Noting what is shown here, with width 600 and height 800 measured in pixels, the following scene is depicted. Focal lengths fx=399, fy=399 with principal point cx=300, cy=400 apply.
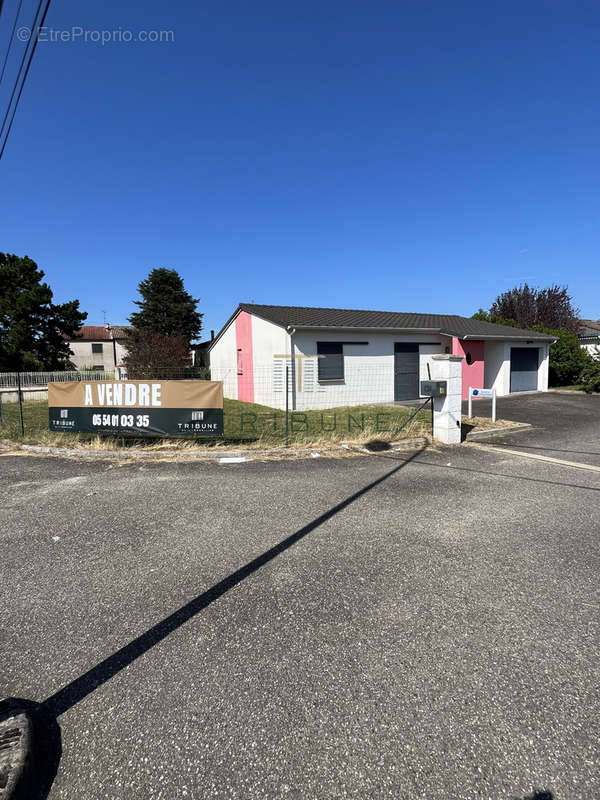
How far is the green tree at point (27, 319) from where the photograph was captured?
26.8m

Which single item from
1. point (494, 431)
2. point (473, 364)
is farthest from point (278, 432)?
point (473, 364)

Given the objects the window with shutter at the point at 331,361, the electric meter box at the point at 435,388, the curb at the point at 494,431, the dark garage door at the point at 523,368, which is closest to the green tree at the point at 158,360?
the window with shutter at the point at 331,361

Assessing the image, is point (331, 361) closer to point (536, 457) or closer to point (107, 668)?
point (536, 457)

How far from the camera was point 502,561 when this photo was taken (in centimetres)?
355

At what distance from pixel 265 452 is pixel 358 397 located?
318 inches

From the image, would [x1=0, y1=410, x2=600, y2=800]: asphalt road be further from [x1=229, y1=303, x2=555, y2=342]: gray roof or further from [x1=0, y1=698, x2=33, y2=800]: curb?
[x1=229, y1=303, x2=555, y2=342]: gray roof

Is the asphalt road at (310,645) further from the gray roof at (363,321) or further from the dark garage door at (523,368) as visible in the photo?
the dark garage door at (523,368)

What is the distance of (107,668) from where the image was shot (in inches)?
92.0

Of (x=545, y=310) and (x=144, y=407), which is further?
(x=545, y=310)

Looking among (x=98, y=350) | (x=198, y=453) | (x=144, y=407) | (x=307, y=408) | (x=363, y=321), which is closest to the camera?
(x=198, y=453)

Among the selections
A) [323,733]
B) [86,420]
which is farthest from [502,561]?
[86,420]

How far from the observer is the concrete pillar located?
842 cm

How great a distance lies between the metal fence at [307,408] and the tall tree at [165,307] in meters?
20.3

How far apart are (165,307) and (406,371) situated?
95.5 ft
